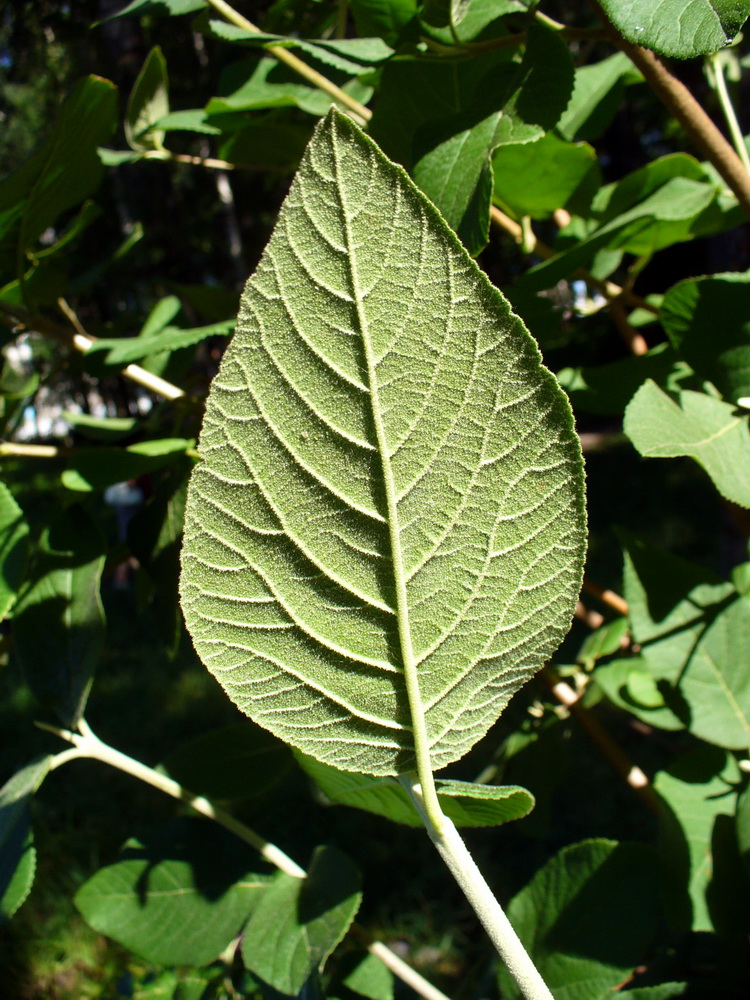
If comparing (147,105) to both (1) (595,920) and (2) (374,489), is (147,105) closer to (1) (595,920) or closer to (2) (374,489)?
(2) (374,489)

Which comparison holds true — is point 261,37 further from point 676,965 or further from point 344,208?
point 676,965

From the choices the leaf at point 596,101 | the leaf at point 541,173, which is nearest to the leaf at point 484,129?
the leaf at point 541,173

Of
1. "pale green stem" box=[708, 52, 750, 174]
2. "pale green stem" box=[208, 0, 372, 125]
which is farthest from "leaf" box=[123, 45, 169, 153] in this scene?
"pale green stem" box=[708, 52, 750, 174]

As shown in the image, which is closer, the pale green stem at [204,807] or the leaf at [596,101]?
the pale green stem at [204,807]

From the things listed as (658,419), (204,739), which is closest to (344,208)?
(658,419)

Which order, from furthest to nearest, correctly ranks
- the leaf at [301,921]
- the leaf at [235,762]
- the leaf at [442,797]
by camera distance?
the leaf at [235,762]
the leaf at [301,921]
the leaf at [442,797]

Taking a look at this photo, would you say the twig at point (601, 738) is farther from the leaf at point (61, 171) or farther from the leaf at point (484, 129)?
the leaf at point (61, 171)

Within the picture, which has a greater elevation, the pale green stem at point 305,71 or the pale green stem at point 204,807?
the pale green stem at point 305,71
